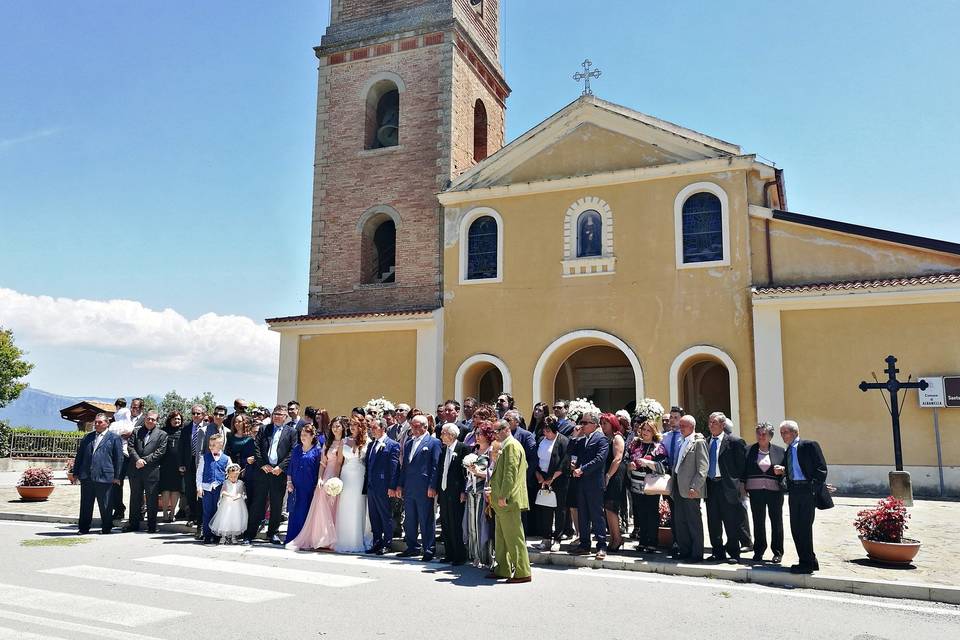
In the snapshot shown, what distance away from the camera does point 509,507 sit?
8.52 meters

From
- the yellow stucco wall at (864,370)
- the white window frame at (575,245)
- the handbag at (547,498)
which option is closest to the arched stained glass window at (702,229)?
the white window frame at (575,245)

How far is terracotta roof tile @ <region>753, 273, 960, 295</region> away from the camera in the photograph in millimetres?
15289

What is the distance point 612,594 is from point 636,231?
39.5ft

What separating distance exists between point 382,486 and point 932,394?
438 inches

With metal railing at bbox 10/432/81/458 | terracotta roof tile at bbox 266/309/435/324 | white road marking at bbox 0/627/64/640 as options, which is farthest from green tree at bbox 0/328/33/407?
white road marking at bbox 0/627/64/640

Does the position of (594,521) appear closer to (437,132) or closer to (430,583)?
(430,583)

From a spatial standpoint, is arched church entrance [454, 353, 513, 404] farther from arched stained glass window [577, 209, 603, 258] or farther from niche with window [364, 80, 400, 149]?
niche with window [364, 80, 400, 149]

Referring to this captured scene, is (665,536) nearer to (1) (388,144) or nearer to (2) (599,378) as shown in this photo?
(2) (599,378)

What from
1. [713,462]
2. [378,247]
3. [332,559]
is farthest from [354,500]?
[378,247]

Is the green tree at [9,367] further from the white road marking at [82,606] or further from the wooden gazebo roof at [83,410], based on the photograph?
the white road marking at [82,606]

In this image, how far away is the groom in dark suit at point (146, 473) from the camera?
12.1 metres

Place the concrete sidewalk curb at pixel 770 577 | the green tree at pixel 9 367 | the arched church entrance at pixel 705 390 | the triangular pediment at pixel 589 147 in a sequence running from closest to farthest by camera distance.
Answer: the concrete sidewalk curb at pixel 770 577, the triangular pediment at pixel 589 147, the arched church entrance at pixel 705 390, the green tree at pixel 9 367

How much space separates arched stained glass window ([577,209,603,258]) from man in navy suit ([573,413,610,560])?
970cm

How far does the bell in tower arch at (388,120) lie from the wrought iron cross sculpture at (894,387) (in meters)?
14.5
